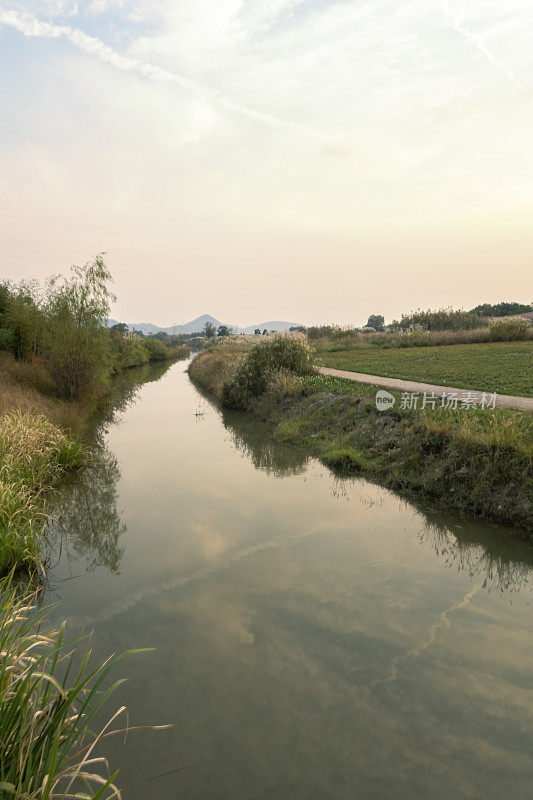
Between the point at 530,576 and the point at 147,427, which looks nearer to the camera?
the point at 530,576

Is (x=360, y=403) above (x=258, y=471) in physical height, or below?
above

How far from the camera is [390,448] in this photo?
1210cm

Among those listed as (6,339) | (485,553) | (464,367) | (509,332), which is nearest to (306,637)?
(485,553)

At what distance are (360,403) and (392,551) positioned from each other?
7.92 meters

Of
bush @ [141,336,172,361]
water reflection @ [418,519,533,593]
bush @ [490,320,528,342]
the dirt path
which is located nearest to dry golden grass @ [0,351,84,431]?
water reflection @ [418,519,533,593]

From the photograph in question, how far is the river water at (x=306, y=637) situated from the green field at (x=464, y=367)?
25.1 ft

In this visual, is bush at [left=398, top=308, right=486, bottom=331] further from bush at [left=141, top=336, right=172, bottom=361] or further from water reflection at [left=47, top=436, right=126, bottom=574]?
bush at [left=141, top=336, right=172, bottom=361]

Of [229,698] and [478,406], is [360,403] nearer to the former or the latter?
[478,406]

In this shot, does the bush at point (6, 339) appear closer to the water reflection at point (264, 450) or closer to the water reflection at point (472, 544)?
the water reflection at point (264, 450)

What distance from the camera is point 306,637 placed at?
553cm

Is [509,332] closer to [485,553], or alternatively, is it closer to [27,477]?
[485,553]

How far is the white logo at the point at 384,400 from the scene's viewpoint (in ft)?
45.3

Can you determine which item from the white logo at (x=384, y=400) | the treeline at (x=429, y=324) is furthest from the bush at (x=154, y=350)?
the white logo at (x=384, y=400)

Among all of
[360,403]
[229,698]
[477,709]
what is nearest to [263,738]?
[229,698]
